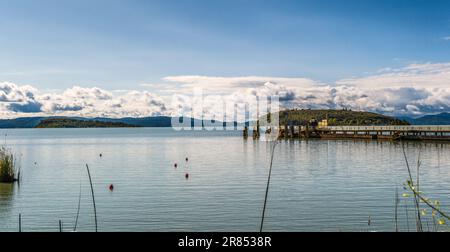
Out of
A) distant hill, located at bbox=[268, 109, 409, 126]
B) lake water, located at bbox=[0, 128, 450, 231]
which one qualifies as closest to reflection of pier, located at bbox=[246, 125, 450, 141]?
lake water, located at bbox=[0, 128, 450, 231]

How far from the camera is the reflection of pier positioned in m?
58.6

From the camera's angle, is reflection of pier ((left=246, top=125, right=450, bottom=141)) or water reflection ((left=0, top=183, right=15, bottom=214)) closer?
water reflection ((left=0, top=183, right=15, bottom=214))

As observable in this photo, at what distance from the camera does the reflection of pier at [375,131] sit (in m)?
58.6

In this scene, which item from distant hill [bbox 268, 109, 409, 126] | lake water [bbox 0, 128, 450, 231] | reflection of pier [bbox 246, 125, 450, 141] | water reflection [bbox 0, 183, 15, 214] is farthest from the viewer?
distant hill [bbox 268, 109, 409, 126]

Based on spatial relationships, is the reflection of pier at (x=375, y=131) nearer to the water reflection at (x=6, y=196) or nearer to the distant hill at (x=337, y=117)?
the water reflection at (x=6, y=196)

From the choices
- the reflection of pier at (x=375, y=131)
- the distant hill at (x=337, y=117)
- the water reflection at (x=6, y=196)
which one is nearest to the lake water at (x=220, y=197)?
the water reflection at (x=6, y=196)

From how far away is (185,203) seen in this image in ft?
60.7

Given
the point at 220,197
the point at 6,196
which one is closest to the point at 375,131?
the point at 220,197

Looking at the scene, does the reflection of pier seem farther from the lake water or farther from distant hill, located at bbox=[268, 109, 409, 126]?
distant hill, located at bbox=[268, 109, 409, 126]

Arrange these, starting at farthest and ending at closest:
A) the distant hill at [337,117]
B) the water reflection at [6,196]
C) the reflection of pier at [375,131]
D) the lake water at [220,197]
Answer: the distant hill at [337,117] → the reflection of pier at [375,131] → the water reflection at [6,196] → the lake water at [220,197]

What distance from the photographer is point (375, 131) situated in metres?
70.6

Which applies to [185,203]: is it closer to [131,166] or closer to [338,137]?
[131,166]
